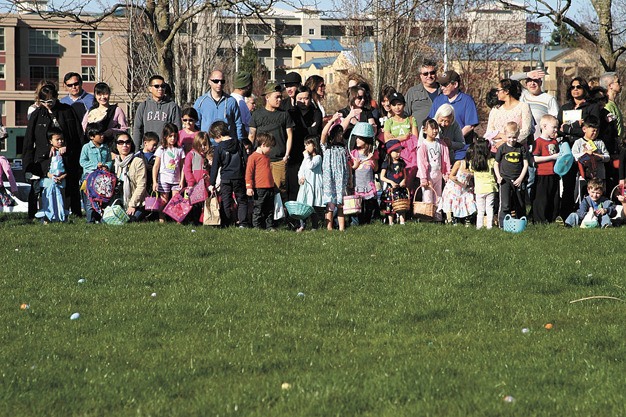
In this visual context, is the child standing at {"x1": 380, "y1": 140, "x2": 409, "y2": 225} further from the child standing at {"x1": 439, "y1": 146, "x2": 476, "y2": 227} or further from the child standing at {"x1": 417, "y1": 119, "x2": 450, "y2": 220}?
the child standing at {"x1": 439, "y1": 146, "x2": 476, "y2": 227}

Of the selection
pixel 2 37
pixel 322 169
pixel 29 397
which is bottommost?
pixel 29 397

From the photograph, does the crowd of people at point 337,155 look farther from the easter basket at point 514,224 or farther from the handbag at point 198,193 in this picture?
the easter basket at point 514,224

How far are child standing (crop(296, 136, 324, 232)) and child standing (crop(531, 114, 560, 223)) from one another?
3.18 m

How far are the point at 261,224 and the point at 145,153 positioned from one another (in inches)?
89.7

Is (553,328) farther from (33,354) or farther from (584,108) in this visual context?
(584,108)

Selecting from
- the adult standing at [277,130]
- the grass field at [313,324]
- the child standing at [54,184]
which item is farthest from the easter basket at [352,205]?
the child standing at [54,184]

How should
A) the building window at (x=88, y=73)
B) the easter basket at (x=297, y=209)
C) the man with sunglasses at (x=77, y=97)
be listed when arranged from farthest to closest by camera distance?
the building window at (x=88, y=73)
the man with sunglasses at (x=77, y=97)
the easter basket at (x=297, y=209)

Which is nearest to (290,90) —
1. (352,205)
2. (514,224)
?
(352,205)

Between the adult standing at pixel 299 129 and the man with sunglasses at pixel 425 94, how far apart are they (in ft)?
5.36

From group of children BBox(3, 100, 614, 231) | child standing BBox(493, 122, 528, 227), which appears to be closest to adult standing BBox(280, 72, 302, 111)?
group of children BBox(3, 100, 614, 231)

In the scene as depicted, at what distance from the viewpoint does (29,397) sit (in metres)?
6.38

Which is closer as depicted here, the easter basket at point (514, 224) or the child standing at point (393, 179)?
the easter basket at point (514, 224)

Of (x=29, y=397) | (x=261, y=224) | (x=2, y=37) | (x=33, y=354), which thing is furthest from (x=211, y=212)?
(x=2, y=37)

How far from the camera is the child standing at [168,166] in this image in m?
14.7
